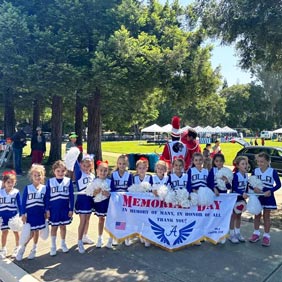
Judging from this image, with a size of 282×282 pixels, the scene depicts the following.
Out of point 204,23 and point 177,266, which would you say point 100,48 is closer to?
point 204,23

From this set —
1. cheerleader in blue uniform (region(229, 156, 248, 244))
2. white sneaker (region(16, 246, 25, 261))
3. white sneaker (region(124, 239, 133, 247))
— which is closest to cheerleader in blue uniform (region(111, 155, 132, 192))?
white sneaker (region(124, 239, 133, 247))

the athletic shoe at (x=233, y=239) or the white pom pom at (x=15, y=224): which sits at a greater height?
the white pom pom at (x=15, y=224)

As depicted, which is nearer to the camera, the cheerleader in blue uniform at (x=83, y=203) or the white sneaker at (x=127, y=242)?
the cheerleader in blue uniform at (x=83, y=203)

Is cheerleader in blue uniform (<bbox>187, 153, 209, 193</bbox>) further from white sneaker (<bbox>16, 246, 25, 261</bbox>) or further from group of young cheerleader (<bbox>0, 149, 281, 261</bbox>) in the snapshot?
white sneaker (<bbox>16, 246, 25, 261</bbox>)

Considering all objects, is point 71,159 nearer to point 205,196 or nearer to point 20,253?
point 20,253

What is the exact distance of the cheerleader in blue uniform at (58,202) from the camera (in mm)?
5215

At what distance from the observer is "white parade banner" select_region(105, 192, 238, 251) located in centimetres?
556

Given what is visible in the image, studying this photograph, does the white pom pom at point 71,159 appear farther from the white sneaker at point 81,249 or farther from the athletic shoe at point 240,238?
the athletic shoe at point 240,238

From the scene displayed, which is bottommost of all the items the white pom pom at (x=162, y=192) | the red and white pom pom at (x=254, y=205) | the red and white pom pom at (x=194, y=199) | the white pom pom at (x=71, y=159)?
the red and white pom pom at (x=254, y=205)

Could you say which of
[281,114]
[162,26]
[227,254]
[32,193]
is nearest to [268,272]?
[227,254]

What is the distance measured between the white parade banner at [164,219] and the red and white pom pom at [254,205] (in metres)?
0.29

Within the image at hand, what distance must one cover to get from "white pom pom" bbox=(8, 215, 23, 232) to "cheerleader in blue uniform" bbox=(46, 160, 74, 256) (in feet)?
1.34

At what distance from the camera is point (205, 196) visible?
5.47 metres

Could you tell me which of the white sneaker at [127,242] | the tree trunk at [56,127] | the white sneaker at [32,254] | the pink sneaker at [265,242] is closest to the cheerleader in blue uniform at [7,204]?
the white sneaker at [32,254]
